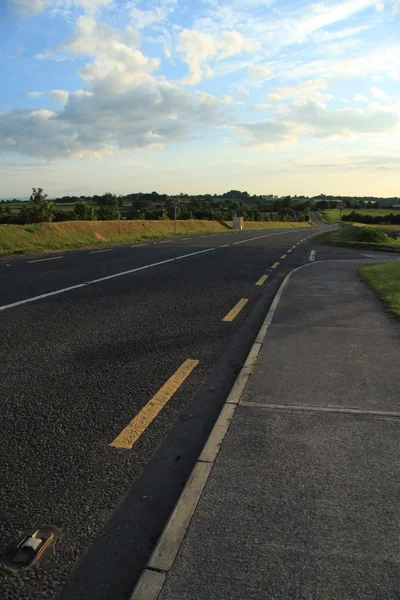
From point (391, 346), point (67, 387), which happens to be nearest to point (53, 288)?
point (67, 387)

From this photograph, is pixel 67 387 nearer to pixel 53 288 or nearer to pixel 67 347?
pixel 67 347

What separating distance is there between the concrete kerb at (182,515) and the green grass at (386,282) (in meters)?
4.96

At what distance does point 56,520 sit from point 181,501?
692mm

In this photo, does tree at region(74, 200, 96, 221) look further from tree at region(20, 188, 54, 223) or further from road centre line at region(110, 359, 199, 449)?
road centre line at region(110, 359, 199, 449)

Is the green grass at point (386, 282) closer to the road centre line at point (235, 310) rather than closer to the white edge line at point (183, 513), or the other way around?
the road centre line at point (235, 310)

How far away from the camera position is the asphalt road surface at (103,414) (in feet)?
8.44

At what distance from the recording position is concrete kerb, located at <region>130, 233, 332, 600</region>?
226 centimetres

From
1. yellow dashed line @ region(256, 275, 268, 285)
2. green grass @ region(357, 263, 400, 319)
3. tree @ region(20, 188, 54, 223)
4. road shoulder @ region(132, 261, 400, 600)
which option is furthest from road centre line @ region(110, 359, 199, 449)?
tree @ region(20, 188, 54, 223)

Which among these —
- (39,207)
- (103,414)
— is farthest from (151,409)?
(39,207)

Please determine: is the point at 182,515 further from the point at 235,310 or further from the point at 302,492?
the point at 235,310

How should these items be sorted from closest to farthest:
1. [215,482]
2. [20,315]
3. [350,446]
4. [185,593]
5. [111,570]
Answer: [185,593]
[111,570]
[215,482]
[350,446]
[20,315]

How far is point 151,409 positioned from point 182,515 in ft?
5.16

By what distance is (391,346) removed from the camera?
6.27 m

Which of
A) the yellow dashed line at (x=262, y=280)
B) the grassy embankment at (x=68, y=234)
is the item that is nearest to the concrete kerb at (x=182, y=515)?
the yellow dashed line at (x=262, y=280)
